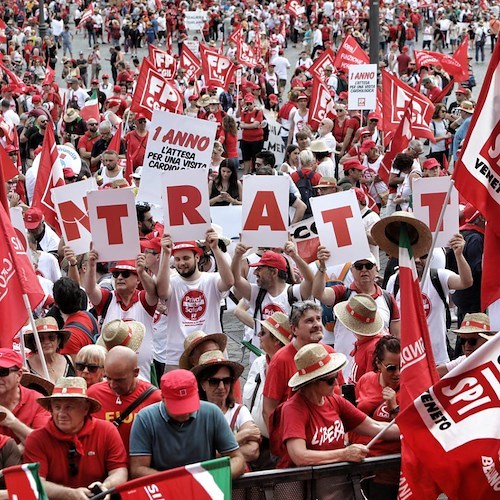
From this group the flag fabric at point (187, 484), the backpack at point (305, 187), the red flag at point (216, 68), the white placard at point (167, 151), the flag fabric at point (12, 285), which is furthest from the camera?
the red flag at point (216, 68)

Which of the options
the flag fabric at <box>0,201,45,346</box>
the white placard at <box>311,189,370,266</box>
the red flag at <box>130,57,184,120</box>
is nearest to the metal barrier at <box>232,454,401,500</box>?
the flag fabric at <box>0,201,45,346</box>

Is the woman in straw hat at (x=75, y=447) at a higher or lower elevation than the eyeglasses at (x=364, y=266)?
higher

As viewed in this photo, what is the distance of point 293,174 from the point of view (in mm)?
13336

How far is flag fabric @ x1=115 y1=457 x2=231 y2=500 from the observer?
522cm

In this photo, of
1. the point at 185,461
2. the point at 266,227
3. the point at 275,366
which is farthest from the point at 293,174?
the point at 185,461

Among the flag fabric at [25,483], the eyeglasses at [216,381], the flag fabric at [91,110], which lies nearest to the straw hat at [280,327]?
the eyeglasses at [216,381]

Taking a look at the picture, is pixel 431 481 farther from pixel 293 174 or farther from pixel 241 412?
pixel 293 174

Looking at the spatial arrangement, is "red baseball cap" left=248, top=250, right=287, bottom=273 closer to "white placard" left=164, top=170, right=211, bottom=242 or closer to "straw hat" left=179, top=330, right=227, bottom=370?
"white placard" left=164, top=170, right=211, bottom=242

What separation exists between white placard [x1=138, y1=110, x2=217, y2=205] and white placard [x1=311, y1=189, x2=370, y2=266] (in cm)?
245

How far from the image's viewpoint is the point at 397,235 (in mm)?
6531

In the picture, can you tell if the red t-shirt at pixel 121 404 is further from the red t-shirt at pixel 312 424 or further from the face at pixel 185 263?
the face at pixel 185 263

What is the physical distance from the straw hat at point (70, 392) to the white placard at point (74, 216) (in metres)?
3.76

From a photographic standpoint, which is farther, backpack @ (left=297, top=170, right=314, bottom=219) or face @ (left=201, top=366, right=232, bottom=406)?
backpack @ (left=297, top=170, right=314, bottom=219)

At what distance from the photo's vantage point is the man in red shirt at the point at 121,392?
6.26m
